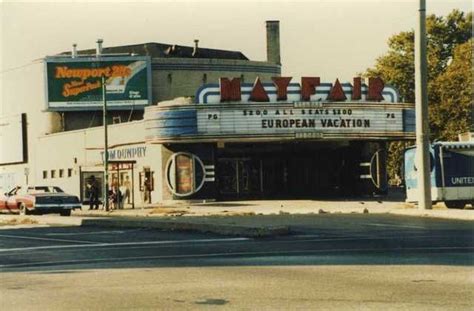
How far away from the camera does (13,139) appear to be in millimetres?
70625

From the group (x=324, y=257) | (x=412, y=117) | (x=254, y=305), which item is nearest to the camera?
(x=254, y=305)

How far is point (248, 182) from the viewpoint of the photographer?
53656 millimetres

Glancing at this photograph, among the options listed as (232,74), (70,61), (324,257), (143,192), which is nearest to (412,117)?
(143,192)

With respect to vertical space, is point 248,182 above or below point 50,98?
below

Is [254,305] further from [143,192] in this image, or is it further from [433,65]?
[433,65]

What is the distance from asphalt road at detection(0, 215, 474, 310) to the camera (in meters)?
10.6

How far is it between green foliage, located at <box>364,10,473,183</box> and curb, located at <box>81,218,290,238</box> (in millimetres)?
40707

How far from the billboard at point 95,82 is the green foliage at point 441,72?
19.1 metres

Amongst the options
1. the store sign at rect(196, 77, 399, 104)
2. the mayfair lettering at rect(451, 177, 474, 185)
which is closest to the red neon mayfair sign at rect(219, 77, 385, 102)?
the store sign at rect(196, 77, 399, 104)

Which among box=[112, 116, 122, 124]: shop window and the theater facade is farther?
box=[112, 116, 122, 124]: shop window

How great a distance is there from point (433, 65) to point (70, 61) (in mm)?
28166

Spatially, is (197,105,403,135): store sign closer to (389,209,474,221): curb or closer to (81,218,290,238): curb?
(389,209,474,221): curb

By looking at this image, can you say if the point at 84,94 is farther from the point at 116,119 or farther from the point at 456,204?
the point at 456,204

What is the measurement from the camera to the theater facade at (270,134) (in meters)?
46.9
